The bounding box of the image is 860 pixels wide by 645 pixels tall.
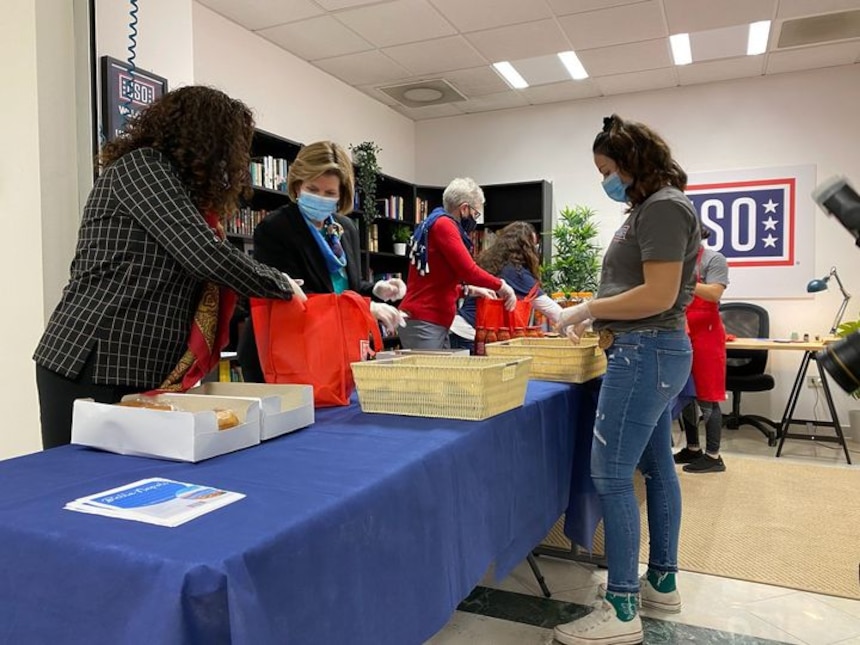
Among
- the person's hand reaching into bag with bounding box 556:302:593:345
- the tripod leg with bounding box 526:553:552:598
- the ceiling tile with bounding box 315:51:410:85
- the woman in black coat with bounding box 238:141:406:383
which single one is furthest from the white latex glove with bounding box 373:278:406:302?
the ceiling tile with bounding box 315:51:410:85

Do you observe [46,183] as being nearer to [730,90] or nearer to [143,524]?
[143,524]

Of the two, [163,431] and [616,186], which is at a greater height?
[616,186]

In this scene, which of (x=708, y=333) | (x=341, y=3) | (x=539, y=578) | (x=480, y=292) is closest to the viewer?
(x=539, y=578)

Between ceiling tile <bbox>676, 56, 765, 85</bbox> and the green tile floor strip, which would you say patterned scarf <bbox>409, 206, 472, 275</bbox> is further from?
ceiling tile <bbox>676, 56, 765, 85</bbox>

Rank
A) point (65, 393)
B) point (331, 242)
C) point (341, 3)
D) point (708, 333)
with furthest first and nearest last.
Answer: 1. point (341, 3)
2. point (708, 333)
3. point (331, 242)
4. point (65, 393)

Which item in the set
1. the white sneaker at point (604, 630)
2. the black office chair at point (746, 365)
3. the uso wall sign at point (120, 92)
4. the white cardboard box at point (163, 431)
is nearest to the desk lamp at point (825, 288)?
the black office chair at point (746, 365)

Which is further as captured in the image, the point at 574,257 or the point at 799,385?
the point at 574,257

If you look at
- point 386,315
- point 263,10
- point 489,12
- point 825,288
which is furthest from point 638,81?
point 386,315

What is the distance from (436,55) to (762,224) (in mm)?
3018

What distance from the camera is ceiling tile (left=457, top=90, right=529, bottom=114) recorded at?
586cm

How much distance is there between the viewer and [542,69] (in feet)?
17.1

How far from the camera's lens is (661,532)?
198 centimetres

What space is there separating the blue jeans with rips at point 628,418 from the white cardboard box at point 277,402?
2.68 ft

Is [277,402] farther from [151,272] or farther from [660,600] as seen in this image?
[660,600]
